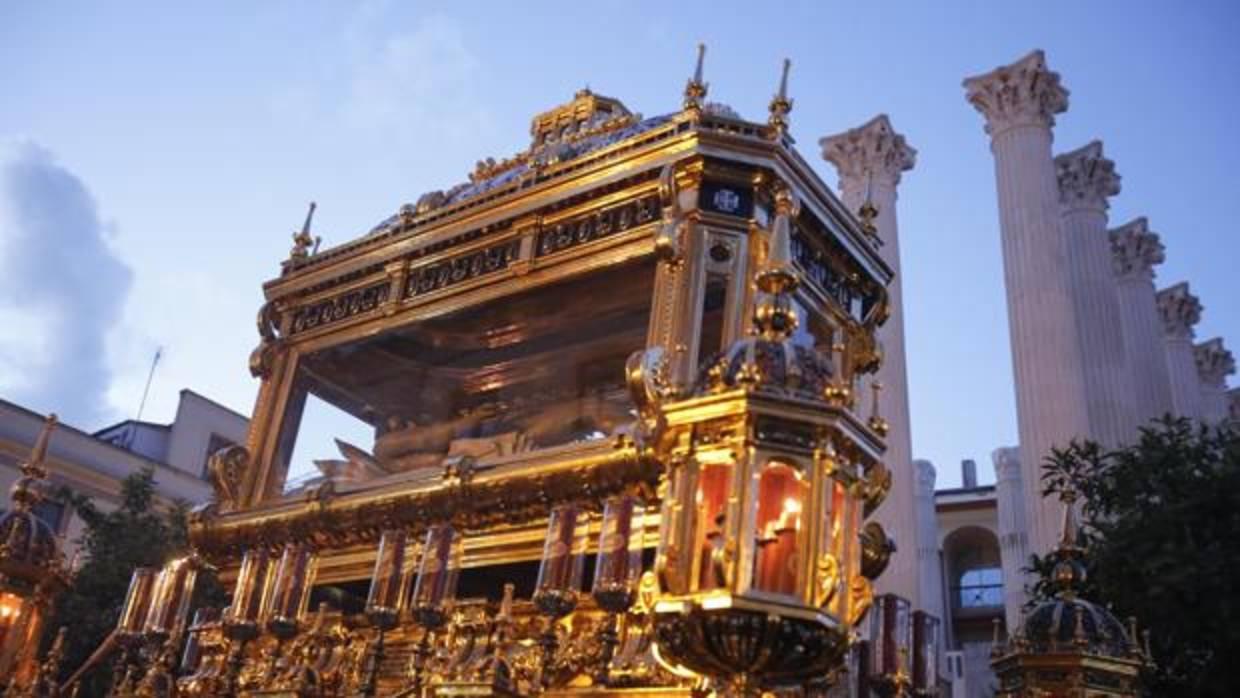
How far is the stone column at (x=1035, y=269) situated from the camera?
23016mm

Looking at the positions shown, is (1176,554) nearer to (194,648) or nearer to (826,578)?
(826,578)

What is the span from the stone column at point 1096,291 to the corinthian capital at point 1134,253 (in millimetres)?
3544

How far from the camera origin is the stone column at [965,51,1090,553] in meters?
23.0

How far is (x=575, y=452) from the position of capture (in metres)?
7.50

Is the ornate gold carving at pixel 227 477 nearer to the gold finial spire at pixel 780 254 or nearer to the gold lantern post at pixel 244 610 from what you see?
the gold lantern post at pixel 244 610

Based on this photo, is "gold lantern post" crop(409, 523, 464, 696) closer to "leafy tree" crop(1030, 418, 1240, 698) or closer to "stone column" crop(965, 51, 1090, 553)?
"leafy tree" crop(1030, 418, 1240, 698)

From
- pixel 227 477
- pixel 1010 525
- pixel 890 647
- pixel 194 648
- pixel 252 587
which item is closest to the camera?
pixel 890 647

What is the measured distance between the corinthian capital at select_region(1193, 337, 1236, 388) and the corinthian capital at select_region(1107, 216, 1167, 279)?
25.6ft

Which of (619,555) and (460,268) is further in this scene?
(460,268)

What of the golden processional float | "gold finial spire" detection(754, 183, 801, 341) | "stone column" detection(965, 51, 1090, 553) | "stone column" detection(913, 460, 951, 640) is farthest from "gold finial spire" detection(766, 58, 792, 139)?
"stone column" detection(913, 460, 951, 640)

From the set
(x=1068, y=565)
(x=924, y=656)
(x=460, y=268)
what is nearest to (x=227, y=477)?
(x=460, y=268)

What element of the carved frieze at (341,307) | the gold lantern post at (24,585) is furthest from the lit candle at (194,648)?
the carved frieze at (341,307)

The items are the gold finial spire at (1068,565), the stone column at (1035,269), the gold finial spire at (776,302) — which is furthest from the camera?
the stone column at (1035,269)

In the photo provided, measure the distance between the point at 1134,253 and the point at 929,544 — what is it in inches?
569
